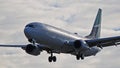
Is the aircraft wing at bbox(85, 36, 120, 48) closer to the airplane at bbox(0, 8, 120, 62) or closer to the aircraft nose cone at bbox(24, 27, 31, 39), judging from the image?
the airplane at bbox(0, 8, 120, 62)

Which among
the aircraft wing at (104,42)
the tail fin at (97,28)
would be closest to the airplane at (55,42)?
the aircraft wing at (104,42)

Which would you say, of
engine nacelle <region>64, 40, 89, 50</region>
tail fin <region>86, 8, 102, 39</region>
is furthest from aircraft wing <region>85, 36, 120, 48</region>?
tail fin <region>86, 8, 102, 39</region>

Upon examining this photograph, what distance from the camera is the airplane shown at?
2504 inches

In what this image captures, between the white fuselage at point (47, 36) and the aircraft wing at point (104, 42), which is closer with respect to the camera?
the white fuselage at point (47, 36)

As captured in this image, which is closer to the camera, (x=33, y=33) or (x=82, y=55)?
(x=33, y=33)

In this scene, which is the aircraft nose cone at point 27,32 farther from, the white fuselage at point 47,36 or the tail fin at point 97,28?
the tail fin at point 97,28

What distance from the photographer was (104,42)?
68.2m

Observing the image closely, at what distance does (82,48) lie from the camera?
66062 mm

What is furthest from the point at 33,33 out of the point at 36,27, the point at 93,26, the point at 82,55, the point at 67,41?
the point at 93,26

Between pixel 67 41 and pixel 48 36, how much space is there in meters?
4.14

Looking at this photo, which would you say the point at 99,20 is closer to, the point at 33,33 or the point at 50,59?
the point at 50,59

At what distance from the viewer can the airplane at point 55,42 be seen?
63.6 meters

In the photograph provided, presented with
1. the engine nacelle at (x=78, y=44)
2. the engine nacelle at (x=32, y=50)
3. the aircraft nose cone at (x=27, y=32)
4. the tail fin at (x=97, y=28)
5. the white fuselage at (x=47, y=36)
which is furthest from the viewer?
the tail fin at (x=97, y=28)

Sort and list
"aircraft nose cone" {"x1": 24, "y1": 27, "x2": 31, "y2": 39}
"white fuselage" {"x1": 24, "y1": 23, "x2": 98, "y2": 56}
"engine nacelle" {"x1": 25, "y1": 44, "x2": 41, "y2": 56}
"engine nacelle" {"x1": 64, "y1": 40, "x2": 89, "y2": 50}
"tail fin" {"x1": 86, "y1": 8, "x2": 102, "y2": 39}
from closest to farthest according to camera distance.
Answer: "white fuselage" {"x1": 24, "y1": 23, "x2": 98, "y2": 56}, "aircraft nose cone" {"x1": 24, "y1": 27, "x2": 31, "y2": 39}, "engine nacelle" {"x1": 25, "y1": 44, "x2": 41, "y2": 56}, "engine nacelle" {"x1": 64, "y1": 40, "x2": 89, "y2": 50}, "tail fin" {"x1": 86, "y1": 8, "x2": 102, "y2": 39}
